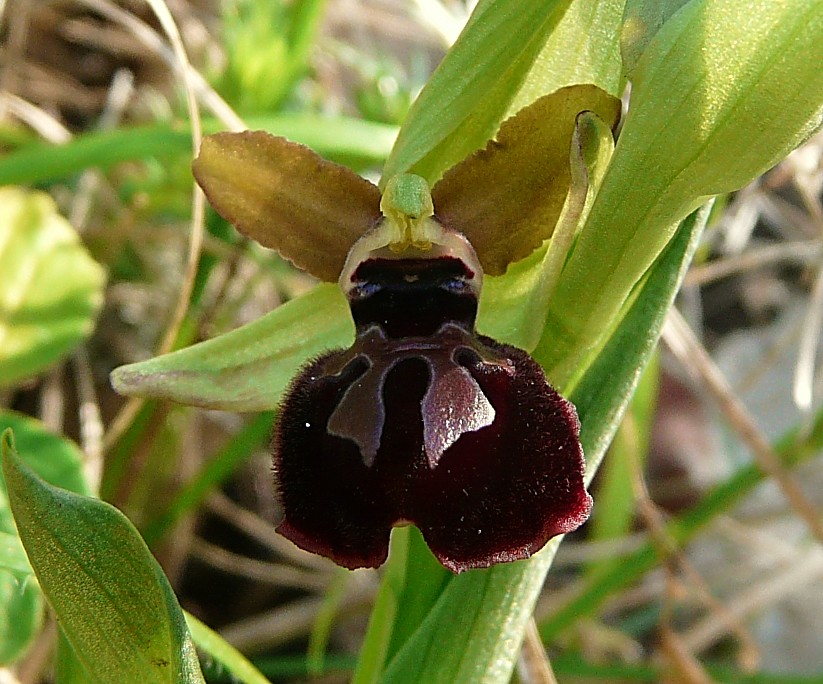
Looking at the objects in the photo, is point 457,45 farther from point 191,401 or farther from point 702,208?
point 191,401

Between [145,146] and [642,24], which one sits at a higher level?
[642,24]

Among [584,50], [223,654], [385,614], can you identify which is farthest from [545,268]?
[223,654]

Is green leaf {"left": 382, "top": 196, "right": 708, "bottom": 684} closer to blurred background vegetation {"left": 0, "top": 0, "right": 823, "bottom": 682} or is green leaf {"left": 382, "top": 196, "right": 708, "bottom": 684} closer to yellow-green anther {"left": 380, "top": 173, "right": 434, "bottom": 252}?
yellow-green anther {"left": 380, "top": 173, "right": 434, "bottom": 252}

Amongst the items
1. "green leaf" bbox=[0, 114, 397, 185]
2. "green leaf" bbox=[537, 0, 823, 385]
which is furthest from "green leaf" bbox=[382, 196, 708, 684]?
"green leaf" bbox=[0, 114, 397, 185]

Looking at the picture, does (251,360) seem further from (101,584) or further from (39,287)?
(39,287)

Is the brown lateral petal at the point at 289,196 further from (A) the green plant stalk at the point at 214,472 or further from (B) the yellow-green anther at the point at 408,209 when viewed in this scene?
(A) the green plant stalk at the point at 214,472

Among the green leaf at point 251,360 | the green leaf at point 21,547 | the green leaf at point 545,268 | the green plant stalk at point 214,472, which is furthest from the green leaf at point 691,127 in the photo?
the green plant stalk at point 214,472
